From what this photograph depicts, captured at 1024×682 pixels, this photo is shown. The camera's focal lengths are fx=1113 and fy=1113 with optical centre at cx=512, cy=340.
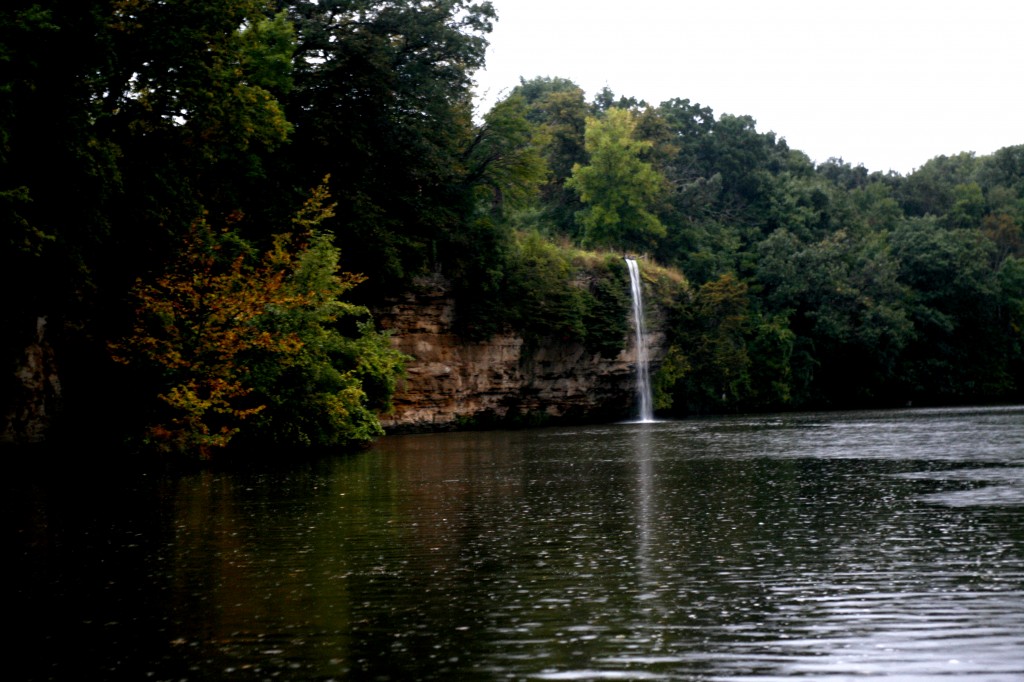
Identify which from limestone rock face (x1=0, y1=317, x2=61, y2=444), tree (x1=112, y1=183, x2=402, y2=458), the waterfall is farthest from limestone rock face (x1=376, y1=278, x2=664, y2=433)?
limestone rock face (x1=0, y1=317, x2=61, y2=444)

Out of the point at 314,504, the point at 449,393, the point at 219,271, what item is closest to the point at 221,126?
the point at 219,271

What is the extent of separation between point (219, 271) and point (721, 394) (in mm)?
38421

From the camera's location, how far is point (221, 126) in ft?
98.9

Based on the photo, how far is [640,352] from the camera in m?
56.1

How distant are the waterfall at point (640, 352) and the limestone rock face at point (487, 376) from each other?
1.58 ft

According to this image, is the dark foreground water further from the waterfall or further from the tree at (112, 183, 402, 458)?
the waterfall

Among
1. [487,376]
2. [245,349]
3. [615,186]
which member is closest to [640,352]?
[487,376]

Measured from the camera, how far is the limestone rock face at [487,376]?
153ft

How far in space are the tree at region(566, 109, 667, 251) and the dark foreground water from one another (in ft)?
153

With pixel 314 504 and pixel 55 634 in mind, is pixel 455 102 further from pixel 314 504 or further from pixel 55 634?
pixel 55 634

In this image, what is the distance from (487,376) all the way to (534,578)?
3996 cm

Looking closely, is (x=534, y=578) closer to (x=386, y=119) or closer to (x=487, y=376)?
(x=386, y=119)

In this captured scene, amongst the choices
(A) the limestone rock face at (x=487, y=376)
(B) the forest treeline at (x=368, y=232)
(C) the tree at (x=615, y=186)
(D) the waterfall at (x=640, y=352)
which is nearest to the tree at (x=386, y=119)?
(B) the forest treeline at (x=368, y=232)

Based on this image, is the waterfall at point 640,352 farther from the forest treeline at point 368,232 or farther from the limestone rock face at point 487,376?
the forest treeline at point 368,232
